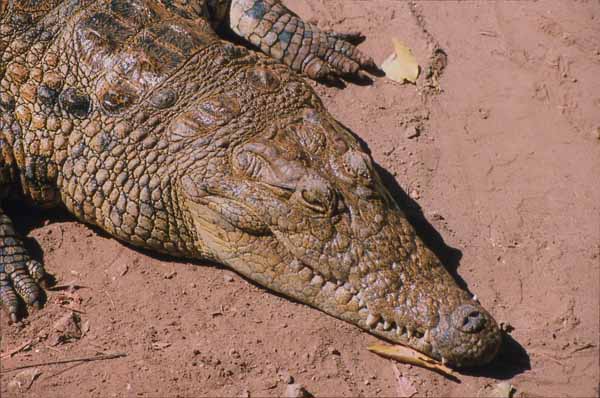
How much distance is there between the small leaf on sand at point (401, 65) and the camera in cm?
627

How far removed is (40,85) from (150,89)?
787mm

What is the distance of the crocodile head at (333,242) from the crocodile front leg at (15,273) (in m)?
1.08

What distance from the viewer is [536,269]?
5133 millimetres

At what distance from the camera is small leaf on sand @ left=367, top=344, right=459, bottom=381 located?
14.5 ft

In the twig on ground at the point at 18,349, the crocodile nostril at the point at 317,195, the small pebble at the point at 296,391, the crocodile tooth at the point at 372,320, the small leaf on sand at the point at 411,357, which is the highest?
the crocodile nostril at the point at 317,195

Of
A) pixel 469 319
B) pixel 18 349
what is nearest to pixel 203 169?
pixel 18 349

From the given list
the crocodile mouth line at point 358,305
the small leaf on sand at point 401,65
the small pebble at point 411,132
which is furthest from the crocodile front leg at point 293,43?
the crocodile mouth line at point 358,305

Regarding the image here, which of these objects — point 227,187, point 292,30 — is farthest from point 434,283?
point 292,30

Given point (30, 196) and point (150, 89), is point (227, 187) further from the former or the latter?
point (30, 196)

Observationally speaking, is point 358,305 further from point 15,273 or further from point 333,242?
point 15,273

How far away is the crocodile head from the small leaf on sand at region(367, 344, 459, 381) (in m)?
0.06

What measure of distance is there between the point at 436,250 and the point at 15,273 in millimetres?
2738

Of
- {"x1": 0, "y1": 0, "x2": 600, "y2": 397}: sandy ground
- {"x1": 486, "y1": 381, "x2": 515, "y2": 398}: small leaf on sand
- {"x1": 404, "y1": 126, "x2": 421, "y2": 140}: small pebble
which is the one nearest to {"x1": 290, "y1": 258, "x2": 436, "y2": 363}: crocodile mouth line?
{"x1": 0, "y1": 0, "x2": 600, "y2": 397}: sandy ground

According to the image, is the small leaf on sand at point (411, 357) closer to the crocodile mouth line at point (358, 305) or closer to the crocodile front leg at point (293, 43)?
the crocodile mouth line at point (358, 305)
